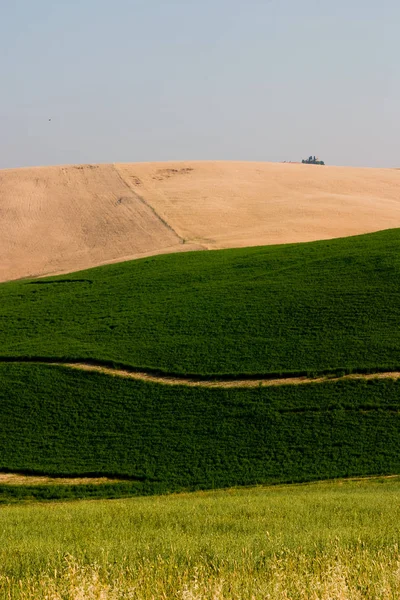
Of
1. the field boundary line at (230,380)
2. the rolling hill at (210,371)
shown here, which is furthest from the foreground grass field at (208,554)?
the field boundary line at (230,380)

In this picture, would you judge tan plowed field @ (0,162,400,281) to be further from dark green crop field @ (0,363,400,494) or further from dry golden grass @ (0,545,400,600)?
dry golden grass @ (0,545,400,600)

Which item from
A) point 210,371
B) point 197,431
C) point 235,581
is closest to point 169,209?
point 210,371

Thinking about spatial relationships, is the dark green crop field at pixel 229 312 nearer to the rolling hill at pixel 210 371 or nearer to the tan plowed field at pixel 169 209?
the rolling hill at pixel 210 371

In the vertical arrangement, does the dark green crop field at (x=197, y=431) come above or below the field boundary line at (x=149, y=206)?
above

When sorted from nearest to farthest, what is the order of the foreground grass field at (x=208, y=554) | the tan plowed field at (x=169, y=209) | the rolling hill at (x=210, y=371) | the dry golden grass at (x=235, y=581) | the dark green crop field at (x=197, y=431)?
the dry golden grass at (x=235, y=581), the foreground grass field at (x=208, y=554), the dark green crop field at (x=197, y=431), the rolling hill at (x=210, y=371), the tan plowed field at (x=169, y=209)

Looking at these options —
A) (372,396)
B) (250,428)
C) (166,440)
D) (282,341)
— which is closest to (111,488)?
(166,440)

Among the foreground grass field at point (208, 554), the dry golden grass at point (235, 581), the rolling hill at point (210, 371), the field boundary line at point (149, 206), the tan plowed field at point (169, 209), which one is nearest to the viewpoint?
the dry golden grass at point (235, 581)
